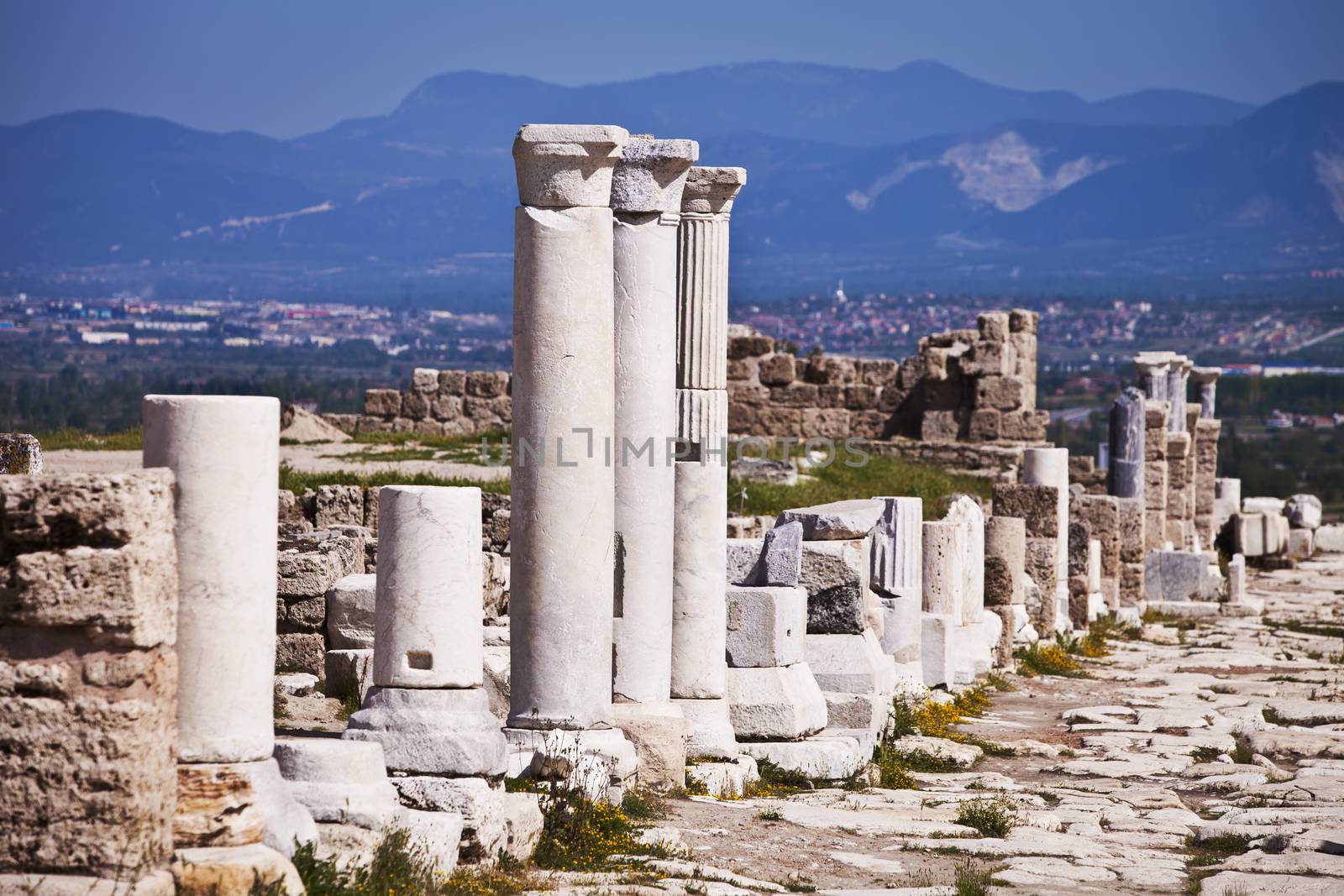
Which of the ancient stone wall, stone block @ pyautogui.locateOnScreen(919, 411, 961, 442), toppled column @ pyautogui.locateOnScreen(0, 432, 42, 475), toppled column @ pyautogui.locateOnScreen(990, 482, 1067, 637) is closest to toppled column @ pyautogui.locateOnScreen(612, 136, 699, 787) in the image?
toppled column @ pyautogui.locateOnScreen(0, 432, 42, 475)

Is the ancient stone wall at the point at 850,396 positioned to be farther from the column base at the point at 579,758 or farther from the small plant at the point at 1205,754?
the column base at the point at 579,758

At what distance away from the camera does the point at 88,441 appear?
20.2 m

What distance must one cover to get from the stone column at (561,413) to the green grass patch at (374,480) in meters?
6.58

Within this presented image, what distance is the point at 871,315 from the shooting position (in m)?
150

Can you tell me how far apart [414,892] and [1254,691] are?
10.8 meters

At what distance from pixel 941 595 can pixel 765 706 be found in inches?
173

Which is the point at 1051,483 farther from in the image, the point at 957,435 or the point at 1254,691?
the point at 957,435

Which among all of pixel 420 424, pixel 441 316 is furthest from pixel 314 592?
pixel 441 316

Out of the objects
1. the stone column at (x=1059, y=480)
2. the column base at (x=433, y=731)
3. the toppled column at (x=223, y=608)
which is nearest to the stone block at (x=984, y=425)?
the stone column at (x=1059, y=480)

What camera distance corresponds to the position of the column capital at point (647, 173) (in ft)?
34.5

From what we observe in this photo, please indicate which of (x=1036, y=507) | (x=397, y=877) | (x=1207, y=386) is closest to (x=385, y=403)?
(x=1036, y=507)

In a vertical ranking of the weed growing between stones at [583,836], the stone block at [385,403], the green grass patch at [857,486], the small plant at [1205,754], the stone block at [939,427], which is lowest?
the small plant at [1205,754]

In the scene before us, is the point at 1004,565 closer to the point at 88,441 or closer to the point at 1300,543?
the point at 88,441

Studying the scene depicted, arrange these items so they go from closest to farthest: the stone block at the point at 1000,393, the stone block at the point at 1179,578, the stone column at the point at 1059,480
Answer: the stone column at the point at 1059,480 < the stone block at the point at 1179,578 < the stone block at the point at 1000,393
